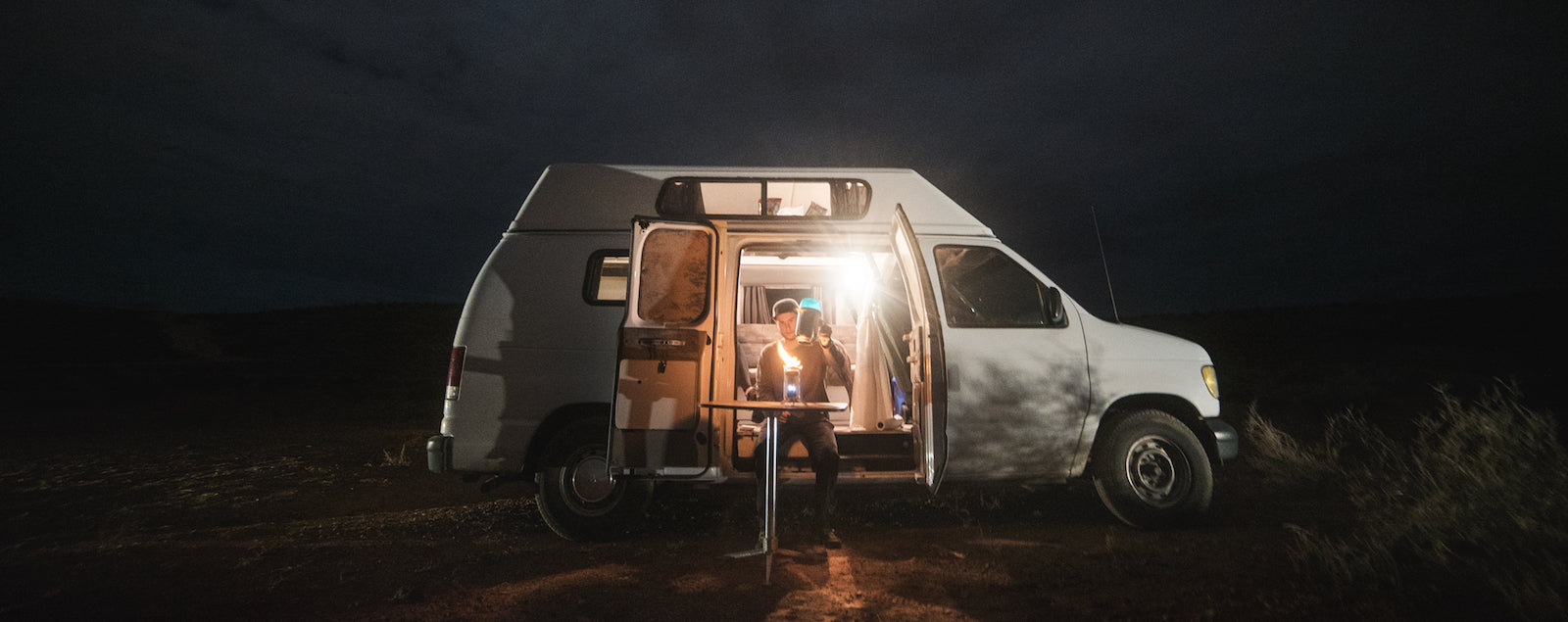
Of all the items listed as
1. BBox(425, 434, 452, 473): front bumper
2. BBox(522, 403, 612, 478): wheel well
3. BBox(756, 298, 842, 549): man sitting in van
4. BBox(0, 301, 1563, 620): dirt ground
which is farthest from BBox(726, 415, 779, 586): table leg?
BBox(425, 434, 452, 473): front bumper

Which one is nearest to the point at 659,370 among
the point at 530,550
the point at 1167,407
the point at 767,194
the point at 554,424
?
the point at 554,424

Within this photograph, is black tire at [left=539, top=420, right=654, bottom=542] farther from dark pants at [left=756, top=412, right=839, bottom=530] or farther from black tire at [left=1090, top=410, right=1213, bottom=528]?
black tire at [left=1090, top=410, right=1213, bottom=528]

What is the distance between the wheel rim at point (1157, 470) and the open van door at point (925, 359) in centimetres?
146

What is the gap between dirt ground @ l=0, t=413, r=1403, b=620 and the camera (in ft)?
10.6

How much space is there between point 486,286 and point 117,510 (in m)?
Result: 4.03

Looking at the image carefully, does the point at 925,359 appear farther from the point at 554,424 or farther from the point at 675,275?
the point at 554,424

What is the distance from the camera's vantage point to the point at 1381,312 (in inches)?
1334

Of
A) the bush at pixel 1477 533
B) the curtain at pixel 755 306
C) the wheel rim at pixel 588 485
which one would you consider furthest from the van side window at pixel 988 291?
the curtain at pixel 755 306

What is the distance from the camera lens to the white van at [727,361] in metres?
4.04

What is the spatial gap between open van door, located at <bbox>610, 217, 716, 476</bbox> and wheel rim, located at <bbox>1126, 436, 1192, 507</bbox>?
2907 mm

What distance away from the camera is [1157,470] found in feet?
14.8

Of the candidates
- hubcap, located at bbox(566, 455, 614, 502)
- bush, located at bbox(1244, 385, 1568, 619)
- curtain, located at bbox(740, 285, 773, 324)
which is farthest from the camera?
curtain, located at bbox(740, 285, 773, 324)

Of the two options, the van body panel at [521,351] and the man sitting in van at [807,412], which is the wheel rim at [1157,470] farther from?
the van body panel at [521,351]

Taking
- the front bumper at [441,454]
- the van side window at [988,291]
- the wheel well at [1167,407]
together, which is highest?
the van side window at [988,291]
